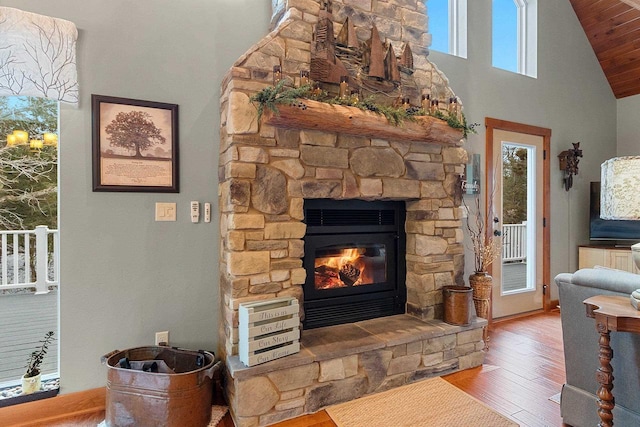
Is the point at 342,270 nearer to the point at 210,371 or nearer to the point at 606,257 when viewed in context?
the point at 210,371

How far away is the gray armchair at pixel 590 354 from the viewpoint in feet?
5.75

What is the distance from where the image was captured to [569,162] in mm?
4449

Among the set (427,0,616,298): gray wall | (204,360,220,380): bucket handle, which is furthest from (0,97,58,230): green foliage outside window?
(427,0,616,298): gray wall

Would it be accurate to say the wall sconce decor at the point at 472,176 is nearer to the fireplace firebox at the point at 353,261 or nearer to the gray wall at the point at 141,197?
the fireplace firebox at the point at 353,261

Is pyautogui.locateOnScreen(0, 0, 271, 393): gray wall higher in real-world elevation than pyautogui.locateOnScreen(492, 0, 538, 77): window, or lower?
lower

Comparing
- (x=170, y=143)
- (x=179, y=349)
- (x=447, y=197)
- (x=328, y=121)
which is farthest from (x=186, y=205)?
(x=447, y=197)

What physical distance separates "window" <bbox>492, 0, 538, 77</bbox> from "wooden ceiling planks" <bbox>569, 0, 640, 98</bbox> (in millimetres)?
787

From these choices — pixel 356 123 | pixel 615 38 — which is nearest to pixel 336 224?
pixel 356 123

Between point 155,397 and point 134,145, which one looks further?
point 134,145

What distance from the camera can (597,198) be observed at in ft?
15.1

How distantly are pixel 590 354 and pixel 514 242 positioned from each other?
2.49 m

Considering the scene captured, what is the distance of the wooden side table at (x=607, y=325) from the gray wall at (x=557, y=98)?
7.01ft

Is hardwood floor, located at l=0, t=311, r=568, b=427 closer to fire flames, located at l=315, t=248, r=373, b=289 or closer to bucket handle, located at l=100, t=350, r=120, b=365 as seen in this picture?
bucket handle, located at l=100, t=350, r=120, b=365

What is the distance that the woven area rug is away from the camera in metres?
2.12
